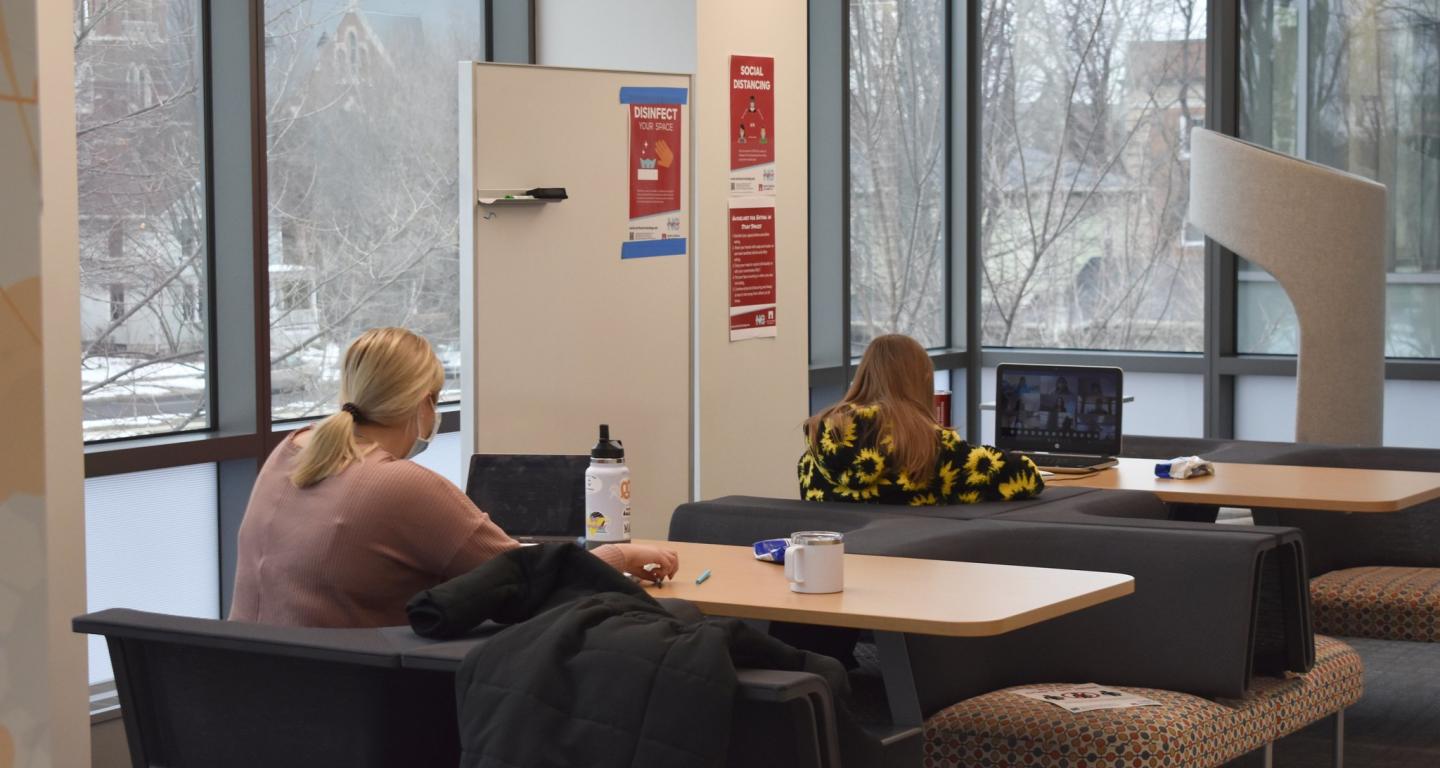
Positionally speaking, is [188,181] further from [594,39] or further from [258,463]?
[594,39]

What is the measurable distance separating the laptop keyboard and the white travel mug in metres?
2.33

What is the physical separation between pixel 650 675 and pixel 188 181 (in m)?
3.17

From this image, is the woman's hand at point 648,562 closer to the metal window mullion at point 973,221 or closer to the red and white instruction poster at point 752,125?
the red and white instruction poster at point 752,125

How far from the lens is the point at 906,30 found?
27.0ft

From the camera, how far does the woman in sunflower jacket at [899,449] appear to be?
4223 millimetres

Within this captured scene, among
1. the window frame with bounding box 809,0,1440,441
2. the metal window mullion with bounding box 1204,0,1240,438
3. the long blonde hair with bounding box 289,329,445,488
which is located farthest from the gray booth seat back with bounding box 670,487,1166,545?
the metal window mullion with bounding box 1204,0,1240,438

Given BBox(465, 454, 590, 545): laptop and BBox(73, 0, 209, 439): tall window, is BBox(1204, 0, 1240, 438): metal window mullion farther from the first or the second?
BBox(73, 0, 209, 439): tall window

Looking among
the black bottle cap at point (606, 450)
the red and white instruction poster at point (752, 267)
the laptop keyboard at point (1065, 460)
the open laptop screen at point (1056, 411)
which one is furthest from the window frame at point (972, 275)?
the black bottle cap at point (606, 450)

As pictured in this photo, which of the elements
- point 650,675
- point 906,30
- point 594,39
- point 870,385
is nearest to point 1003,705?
point 870,385

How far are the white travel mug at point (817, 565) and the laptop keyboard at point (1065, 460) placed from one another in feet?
7.63

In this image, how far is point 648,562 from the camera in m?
3.17

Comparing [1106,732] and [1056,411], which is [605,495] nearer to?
[1106,732]

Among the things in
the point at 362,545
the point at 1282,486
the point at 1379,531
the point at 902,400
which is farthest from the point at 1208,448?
the point at 362,545

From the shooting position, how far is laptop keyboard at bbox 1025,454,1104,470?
205 inches
